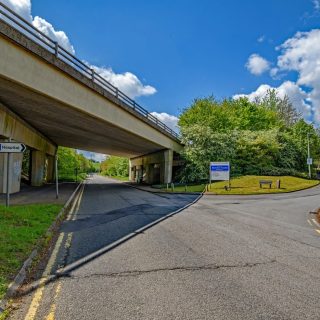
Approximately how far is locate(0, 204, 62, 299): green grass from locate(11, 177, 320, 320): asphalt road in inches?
22.9

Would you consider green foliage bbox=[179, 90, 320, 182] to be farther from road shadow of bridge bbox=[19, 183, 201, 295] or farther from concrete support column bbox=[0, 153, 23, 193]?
road shadow of bridge bbox=[19, 183, 201, 295]

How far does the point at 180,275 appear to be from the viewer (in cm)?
502

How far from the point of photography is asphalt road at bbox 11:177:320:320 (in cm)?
372

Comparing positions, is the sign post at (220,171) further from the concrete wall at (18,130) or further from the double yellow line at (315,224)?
the concrete wall at (18,130)

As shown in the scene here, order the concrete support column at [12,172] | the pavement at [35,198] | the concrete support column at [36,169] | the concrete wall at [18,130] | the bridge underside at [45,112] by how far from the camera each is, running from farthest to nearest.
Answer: the concrete support column at [36,169], the concrete support column at [12,172], the concrete wall at [18,130], the pavement at [35,198], the bridge underside at [45,112]

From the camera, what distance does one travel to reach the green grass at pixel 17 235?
4.87 m

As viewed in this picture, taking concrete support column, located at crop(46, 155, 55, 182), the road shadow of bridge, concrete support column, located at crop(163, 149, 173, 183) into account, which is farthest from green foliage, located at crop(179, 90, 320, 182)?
the road shadow of bridge

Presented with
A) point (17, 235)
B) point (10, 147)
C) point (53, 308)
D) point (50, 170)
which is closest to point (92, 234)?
point (17, 235)

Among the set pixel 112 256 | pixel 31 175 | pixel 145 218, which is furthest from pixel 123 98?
pixel 112 256

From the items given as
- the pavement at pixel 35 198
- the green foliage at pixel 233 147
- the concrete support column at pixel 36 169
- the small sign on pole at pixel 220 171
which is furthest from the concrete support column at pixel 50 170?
the small sign on pole at pixel 220 171

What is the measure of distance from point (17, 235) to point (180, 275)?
14.2 ft

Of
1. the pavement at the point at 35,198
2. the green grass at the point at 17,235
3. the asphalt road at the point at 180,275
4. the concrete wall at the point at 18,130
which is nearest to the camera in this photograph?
Answer: the asphalt road at the point at 180,275

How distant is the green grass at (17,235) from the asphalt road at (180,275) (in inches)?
22.9

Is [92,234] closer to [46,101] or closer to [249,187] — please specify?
[46,101]
